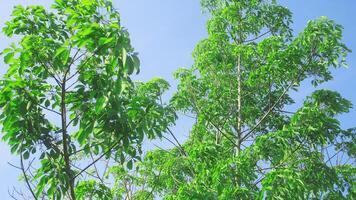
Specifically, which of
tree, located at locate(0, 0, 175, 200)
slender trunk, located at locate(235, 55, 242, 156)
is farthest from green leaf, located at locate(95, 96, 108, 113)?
slender trunk, located at locate(235, 55, 242, 156)

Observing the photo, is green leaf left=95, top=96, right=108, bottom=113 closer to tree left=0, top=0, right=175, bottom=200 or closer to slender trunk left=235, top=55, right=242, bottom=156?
tree left=0, top=0, right=175, bottom=200

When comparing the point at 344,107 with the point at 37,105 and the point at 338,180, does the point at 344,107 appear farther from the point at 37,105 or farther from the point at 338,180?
the point at 37,105

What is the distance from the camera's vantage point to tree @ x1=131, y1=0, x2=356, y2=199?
351 inches

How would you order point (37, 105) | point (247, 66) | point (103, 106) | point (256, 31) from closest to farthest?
point (103, 106)
point (37, 105)
point (247, 66)
point (256, 31)

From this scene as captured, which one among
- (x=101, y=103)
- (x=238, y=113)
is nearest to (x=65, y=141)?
(x=101, y=103)

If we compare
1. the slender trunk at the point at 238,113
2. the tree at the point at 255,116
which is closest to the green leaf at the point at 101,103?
the tree at the point at 255,116

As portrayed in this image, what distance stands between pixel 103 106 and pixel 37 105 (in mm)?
928

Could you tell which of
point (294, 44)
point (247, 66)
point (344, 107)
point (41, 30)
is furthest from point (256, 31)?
point (41, 30)

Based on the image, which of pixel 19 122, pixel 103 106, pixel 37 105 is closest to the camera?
pixel 103 106

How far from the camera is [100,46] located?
398 cm

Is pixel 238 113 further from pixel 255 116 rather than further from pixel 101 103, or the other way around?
pixel 101 103

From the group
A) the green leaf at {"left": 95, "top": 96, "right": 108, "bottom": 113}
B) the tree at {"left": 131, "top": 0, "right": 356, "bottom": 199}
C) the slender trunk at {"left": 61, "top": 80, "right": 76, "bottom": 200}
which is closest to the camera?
the green leaf at {"left": 95, "top": 96, "right": 108, "bottom": 113}

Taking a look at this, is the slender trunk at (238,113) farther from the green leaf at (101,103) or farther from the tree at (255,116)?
the green leaf at (101,103)

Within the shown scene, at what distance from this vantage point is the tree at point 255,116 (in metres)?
8.91
